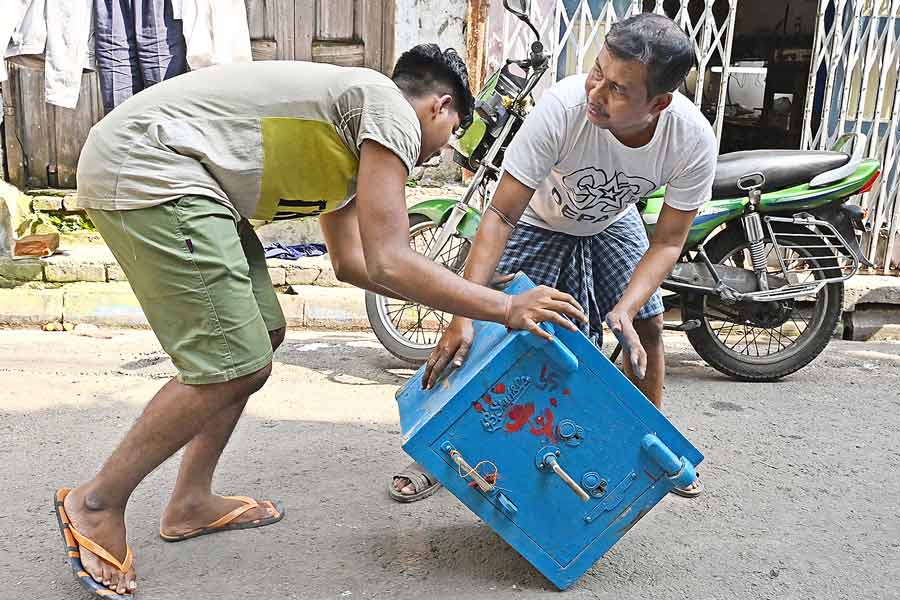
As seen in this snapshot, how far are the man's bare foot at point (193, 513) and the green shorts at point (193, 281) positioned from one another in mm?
518

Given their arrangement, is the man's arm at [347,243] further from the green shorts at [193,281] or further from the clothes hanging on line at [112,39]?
the clothes hanging on line at [112,39]

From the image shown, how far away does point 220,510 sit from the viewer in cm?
228

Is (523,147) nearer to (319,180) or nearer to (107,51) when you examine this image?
(319,180)

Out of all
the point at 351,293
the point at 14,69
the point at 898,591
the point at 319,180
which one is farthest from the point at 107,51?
the point at 898,591

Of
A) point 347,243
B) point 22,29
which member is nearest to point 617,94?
point 347,243

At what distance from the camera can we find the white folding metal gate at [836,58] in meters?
4.80

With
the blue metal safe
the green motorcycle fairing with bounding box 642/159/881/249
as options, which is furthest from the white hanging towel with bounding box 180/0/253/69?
the blue metal safe

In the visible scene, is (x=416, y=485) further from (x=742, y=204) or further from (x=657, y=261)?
(x=742, y=204)

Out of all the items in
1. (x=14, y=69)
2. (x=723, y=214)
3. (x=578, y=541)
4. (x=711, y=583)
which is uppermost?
(x=14, y=69)

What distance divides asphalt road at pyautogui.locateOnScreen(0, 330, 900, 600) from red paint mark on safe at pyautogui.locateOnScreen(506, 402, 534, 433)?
43cm

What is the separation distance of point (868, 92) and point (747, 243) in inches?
76.2

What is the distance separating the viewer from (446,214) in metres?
3.64

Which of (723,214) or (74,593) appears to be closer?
(74,593)

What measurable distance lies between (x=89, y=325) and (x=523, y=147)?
10.1 ft
